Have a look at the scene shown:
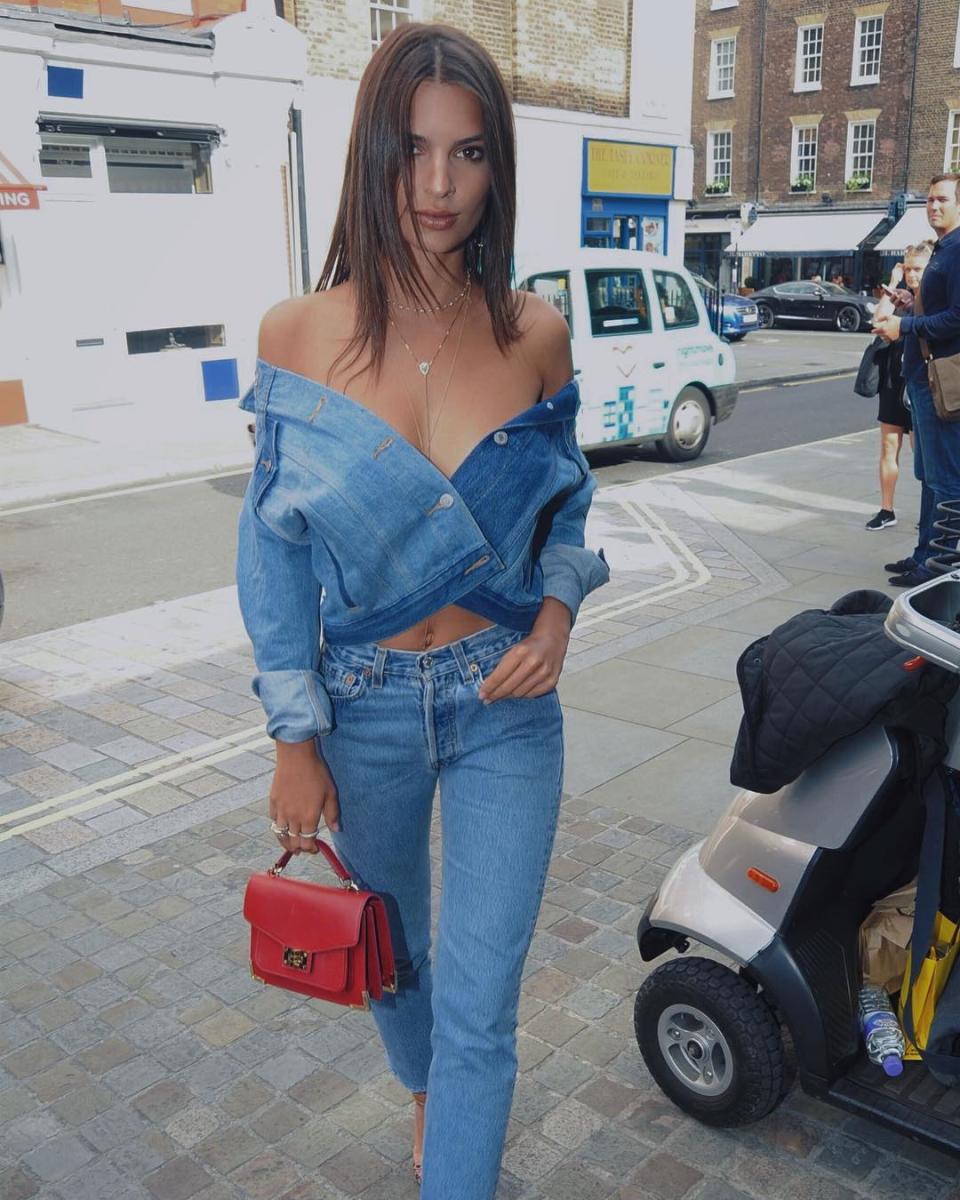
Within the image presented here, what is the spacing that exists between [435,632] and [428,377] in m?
0.41

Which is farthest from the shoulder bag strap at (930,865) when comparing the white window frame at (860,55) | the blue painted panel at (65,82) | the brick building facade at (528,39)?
the white window frame at (860,55)

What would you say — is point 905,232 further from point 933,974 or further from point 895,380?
point 933,974

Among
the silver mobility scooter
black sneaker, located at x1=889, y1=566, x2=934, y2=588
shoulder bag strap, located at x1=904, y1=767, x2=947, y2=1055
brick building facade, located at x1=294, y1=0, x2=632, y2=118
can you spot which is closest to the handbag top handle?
the silver mobility scooter

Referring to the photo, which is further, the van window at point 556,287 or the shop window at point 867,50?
the shop window at point 867,50

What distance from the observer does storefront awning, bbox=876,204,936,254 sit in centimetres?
3603

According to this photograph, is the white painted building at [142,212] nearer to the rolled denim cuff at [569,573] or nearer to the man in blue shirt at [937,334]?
the man in blue shirt at [937,334]

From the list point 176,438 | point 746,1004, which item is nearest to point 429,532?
point 746,1004

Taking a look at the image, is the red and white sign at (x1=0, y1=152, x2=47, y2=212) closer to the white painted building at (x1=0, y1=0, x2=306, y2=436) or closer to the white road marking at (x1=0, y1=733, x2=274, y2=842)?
the white painted building at (x1=0, y1=0, x2=306, y2=436)

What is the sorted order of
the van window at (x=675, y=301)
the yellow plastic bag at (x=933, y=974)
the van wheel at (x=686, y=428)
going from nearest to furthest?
the yellow plastic bag at (x=933, y=974)
the van window at (x=675, y=301)
the van wheel at (x=686, y=428)

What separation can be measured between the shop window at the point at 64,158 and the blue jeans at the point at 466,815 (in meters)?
14.4

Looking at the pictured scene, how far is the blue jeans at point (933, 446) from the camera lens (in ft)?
20.0

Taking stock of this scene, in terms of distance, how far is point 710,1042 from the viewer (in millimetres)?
2652

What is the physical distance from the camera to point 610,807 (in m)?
4.36

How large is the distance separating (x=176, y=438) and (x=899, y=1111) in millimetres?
12809
